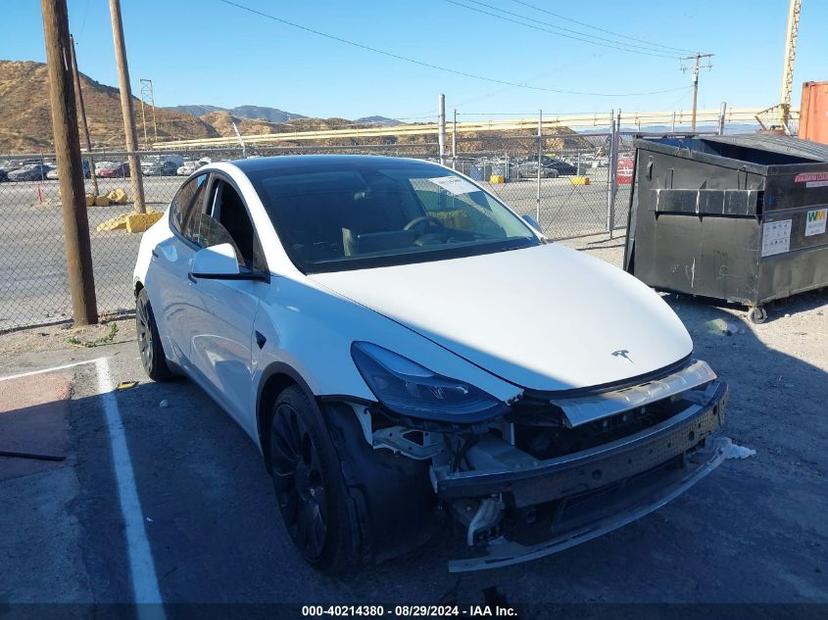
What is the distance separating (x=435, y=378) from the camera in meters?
2.46

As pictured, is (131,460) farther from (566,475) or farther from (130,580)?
(566,475)

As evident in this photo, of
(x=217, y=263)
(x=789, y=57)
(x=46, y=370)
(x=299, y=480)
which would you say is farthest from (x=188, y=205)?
(x=789, y=57)

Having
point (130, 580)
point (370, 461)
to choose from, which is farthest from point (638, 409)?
point (130, 580)

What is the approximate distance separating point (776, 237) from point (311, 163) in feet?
15.1

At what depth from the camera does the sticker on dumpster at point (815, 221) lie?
21.9ft

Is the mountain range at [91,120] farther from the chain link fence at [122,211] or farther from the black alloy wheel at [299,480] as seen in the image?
the black alloy wheel at [299,480]

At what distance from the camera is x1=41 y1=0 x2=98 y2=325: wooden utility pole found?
21.9 feet

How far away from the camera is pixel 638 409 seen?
8.66 ft

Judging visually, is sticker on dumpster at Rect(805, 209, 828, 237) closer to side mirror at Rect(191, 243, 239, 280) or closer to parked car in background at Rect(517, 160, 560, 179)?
side mirror at Rect(191, 243, 239, 280)

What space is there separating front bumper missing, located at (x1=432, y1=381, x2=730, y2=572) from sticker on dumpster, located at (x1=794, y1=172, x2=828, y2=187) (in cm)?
462

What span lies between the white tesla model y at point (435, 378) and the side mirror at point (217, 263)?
11mm

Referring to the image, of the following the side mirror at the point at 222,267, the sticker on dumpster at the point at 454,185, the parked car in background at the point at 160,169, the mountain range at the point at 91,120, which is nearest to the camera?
the side mirror at the point at 222,267

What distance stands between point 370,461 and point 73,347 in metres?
5.22

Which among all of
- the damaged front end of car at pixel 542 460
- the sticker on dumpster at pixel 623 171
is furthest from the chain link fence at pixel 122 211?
the damaged front end of car at pixel 542 460
